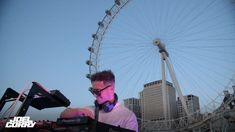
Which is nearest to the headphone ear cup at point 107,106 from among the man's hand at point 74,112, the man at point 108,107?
the man at point 108,107

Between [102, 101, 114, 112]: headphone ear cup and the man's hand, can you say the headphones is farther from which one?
the man's hand

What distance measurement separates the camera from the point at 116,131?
276 inches

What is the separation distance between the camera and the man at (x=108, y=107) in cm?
1266

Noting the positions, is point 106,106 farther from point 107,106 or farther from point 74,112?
point 74,112

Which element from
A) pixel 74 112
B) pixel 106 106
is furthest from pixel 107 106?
pixel 74 112

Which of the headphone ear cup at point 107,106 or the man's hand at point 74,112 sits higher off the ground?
the headphone ear cup at point 107,106

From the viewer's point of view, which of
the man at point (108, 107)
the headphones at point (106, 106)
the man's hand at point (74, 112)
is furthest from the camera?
the headphones at point (106, 106)

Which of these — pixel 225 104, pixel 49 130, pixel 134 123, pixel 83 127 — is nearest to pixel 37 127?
pixel 49 130

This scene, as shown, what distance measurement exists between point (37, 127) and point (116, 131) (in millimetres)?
3170

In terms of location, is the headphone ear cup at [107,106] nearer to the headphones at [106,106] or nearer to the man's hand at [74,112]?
the headphones at [106,106]

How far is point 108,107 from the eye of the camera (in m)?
13.6

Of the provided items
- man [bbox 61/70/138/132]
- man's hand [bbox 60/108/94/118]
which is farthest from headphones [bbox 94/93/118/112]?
man's hand [bbox 60/108/94/118]

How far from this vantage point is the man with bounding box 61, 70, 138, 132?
12.7 meters

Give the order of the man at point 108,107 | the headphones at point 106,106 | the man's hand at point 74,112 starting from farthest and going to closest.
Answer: the headphones at point 106,106, the man at point 108,107, the man's hand at point 74,112
